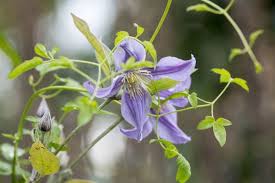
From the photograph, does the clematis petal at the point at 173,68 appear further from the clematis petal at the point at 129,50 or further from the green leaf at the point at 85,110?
the green leaf at the point at 85,110

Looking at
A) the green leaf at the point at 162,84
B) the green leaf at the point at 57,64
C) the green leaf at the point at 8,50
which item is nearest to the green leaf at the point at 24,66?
the green leaf at the point at 57,64

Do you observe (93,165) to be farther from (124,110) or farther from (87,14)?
(124,110)

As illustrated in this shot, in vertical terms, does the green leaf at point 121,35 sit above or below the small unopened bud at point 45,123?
above

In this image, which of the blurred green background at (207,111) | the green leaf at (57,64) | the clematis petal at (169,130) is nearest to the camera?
the green leaf at (57,64)

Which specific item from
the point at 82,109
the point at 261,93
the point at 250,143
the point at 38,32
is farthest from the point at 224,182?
the point at 82,109

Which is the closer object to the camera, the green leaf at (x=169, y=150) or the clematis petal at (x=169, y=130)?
the green leaf at (x=169, y=150)

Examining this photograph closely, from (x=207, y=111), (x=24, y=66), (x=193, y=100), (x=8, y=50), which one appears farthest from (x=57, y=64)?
(x=207, y=111)

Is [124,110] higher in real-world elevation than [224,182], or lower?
higher

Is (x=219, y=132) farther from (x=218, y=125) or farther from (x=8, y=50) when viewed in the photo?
(x=8, y=50)
